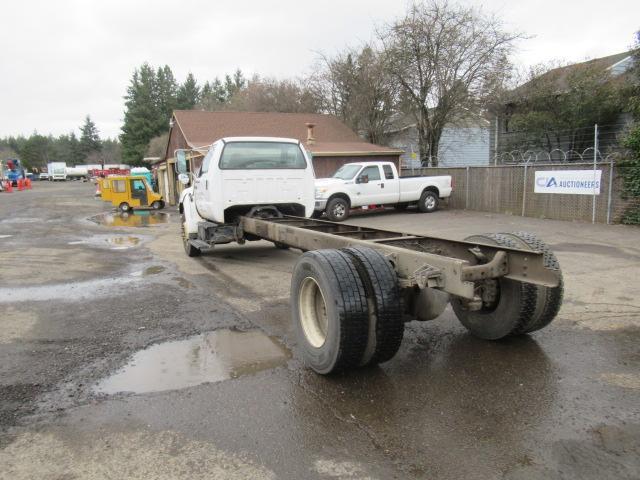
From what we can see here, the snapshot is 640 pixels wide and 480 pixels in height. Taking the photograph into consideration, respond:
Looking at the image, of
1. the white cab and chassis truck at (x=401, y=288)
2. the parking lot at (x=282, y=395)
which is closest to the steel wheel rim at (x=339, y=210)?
the parking lot at (x=282, y=395)

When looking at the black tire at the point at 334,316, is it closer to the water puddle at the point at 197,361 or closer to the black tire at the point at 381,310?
the black tire at the point at 381,310

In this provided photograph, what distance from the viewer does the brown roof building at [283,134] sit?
22.1m

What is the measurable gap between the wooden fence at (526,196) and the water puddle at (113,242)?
11732 mm

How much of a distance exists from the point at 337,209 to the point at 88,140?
371 ft

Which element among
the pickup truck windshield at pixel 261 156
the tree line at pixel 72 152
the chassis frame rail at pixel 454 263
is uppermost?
the tree line at pixel 72 152

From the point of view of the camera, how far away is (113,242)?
12.6m

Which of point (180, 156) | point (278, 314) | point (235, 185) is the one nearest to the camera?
point (278, 314)

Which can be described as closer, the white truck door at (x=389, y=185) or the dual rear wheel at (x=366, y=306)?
the dual rear wheel at (x=366, y=306)

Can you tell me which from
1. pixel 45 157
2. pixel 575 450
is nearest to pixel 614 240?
pixel 575 450

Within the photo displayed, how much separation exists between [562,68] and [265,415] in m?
23.5

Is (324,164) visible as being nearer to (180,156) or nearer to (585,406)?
(180,156)

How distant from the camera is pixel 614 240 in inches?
407

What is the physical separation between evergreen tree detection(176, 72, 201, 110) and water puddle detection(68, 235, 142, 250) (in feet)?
223

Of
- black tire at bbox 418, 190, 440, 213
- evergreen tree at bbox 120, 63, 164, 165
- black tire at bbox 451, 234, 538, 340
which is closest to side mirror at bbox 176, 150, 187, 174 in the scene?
black tire at bbox 451, 234, 538, 340
